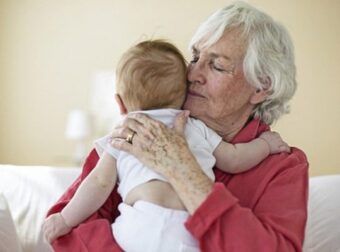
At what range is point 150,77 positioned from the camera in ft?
3.68

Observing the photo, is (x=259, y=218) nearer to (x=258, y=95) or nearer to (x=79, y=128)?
(x=258, y=95)

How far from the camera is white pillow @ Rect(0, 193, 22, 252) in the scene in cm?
156

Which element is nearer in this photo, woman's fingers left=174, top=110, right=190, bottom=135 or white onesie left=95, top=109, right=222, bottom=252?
white onesie left=95, top=109, right=222, bottom=252

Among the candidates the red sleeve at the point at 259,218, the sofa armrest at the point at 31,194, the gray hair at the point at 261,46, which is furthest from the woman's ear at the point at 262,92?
the sofa armrest at the point at 31,194

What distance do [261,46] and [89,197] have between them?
22.9 inches

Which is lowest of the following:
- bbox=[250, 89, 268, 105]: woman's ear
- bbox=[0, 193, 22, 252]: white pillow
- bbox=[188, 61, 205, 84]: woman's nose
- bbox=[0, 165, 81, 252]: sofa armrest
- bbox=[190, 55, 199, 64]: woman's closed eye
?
bbox=[0, 165, 81, 252]: sofa armrest

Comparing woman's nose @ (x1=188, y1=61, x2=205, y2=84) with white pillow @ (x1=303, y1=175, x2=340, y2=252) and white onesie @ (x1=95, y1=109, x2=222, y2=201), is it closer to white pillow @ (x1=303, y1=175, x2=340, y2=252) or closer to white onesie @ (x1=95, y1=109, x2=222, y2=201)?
white onesie @ (x1=95, y1=109, x2=222, y2=201)

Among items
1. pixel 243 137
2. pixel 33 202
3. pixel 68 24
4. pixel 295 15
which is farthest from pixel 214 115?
pixel 68 24

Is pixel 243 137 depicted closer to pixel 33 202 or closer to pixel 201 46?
pixel 201 46

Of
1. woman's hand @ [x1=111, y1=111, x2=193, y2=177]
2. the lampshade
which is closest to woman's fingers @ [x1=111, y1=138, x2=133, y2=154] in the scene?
woman's hand @ [x1=111, y1=111, x2=193, y2=177]

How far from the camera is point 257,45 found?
4.16ft

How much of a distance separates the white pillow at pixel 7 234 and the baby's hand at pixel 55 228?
1.40ft

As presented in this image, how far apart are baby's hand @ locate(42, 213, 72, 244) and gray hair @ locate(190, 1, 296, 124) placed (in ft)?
1.89

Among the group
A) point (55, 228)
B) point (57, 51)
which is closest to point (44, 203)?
point (55, 228)
